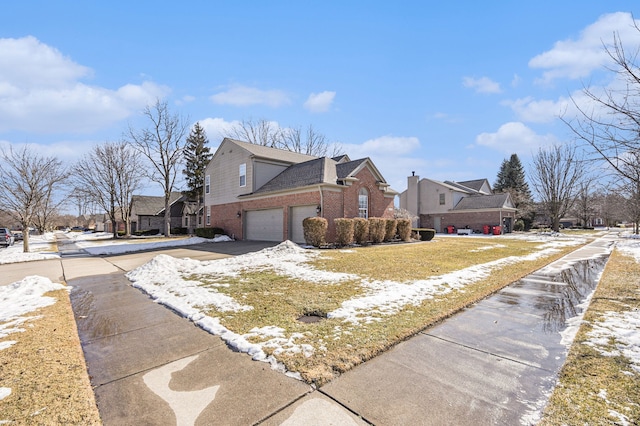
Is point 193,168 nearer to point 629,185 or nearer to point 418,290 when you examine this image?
point 418,290

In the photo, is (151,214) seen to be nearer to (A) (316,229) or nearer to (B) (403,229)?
(A) (316,229)

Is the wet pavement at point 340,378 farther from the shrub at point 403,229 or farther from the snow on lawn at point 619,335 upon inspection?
the shrub at point 403,229

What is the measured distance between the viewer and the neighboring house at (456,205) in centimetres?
3322

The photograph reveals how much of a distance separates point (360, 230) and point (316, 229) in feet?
10.1

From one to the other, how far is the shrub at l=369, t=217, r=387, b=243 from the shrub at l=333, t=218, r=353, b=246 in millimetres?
2141

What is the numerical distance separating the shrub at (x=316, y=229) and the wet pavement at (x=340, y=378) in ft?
33.4

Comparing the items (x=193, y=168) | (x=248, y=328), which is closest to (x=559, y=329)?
(x=248, y=328)

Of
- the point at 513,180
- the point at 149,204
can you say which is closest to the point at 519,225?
the point at 513,180

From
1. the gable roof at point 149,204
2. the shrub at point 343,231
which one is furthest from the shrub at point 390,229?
the gable roof at point 149,204

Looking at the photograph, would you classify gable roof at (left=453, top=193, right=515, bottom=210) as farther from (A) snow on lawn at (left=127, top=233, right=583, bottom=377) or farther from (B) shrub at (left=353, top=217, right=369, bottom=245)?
(A) snow on lawn at (left=127, top=233, right=583, bottom=377)

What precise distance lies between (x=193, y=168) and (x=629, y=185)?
117 ft

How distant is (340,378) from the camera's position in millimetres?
3057

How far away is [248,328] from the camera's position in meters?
4.39

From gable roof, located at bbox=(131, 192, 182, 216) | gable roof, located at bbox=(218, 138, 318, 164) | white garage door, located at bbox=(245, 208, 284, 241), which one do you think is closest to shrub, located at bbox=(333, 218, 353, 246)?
white garage door, located at bbox=(245, 208, 284, 241)
